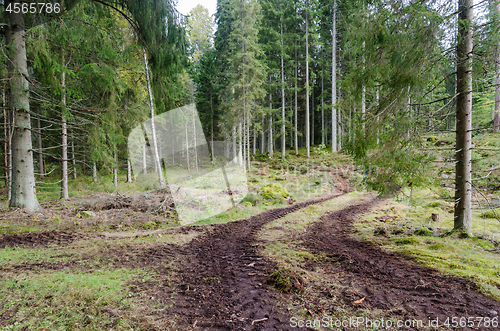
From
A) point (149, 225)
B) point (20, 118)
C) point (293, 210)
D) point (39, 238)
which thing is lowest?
point (293, 210)

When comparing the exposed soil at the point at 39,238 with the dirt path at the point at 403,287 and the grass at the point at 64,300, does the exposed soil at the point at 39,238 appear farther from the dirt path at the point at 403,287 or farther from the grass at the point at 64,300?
the dirt path at the point at 403,287

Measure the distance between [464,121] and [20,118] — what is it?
11671 mm

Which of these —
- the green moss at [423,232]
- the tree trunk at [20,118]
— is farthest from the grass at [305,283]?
the tree trunk at [20,118]

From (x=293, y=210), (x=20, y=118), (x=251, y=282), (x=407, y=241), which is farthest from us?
(x=293, y=210)

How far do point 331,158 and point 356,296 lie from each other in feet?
64.1

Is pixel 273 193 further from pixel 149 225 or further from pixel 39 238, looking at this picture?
pixel 39 238

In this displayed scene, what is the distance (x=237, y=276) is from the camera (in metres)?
4.01

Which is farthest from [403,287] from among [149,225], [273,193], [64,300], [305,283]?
[273,193]

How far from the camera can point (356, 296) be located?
3244 mm

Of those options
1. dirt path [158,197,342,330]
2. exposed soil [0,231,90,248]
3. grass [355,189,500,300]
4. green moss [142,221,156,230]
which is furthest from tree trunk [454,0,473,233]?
exposed soil [0,231,90,248]

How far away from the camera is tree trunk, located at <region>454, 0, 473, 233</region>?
4.92 meters

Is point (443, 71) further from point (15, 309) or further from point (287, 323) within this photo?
point (15, 309)

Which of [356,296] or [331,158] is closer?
[356,296]

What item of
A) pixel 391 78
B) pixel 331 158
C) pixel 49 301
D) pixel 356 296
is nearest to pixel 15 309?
pixel 49 301
